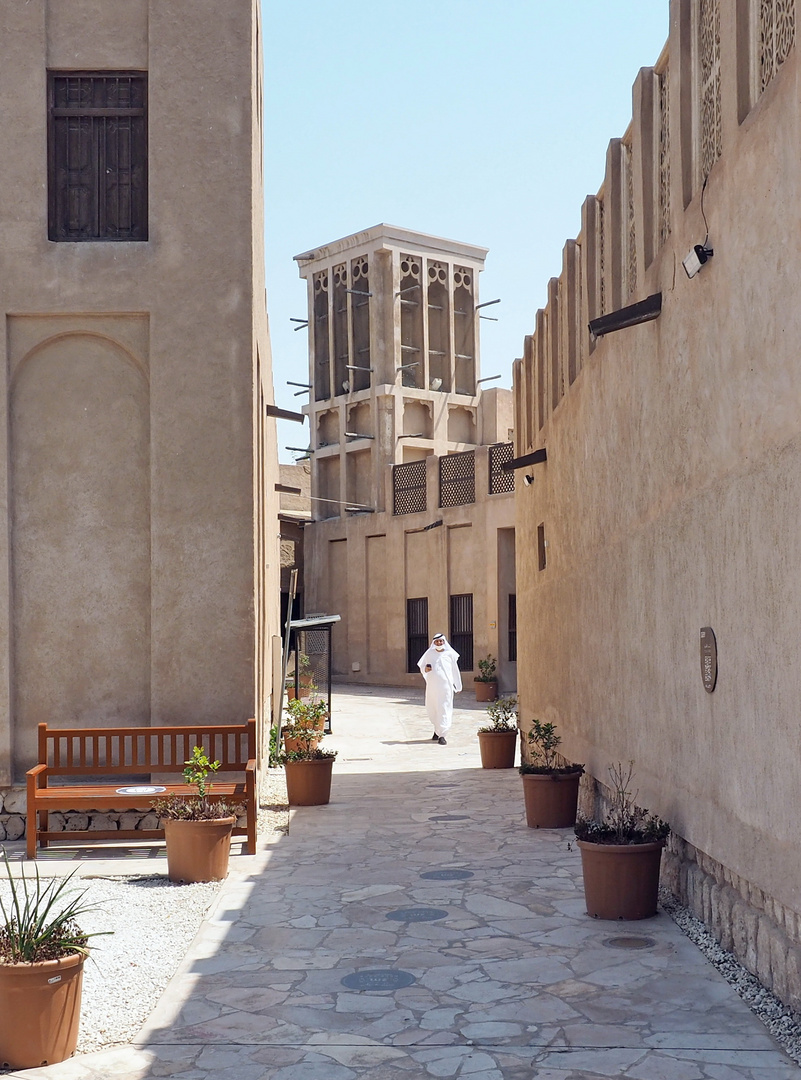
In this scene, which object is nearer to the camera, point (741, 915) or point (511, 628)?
point (741, 915)

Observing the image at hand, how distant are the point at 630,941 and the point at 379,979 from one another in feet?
5.12

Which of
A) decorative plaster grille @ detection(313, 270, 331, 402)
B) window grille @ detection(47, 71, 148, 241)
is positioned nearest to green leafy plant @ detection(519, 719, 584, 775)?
window grille @ detection(47, 71, 148, 241)

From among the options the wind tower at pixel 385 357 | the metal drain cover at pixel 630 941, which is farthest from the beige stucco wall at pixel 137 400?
the wind tower at pixel 385 357

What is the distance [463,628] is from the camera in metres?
31.0

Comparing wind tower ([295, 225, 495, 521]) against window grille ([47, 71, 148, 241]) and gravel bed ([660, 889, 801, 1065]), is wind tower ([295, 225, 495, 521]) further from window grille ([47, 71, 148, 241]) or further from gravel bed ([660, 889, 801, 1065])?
gravel bed ([660, 889, 801, 1065])

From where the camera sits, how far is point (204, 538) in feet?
35.2

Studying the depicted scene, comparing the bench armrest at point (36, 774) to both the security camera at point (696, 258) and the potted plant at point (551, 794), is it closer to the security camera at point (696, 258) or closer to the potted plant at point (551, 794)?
the potted plant at point (551, 794)

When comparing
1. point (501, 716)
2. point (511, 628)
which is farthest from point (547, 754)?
point (511, 628)

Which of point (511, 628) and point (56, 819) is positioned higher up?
point (511, 628)

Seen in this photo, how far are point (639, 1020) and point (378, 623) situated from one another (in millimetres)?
28127

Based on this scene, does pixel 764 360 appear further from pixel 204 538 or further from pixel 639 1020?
pixel 204 538

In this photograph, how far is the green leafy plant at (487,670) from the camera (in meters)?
28.6

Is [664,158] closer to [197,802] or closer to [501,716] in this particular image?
[197,802]

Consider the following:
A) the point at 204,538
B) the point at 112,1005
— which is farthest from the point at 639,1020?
the point at 204,538
